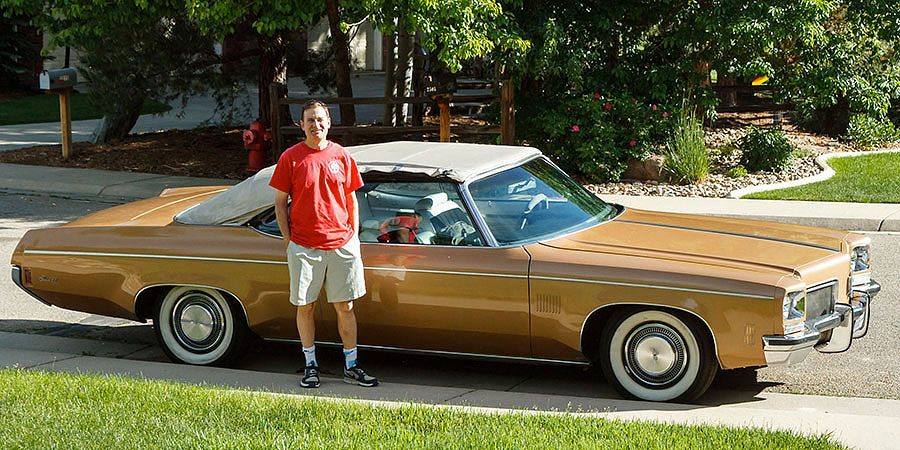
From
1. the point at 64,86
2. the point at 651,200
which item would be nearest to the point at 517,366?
the point at 651,200

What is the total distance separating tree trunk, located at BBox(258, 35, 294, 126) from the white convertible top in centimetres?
944

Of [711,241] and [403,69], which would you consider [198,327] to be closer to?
[711,241]

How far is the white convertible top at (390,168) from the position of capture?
20.2 feet

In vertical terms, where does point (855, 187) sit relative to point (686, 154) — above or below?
below

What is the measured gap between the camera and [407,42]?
18203 mm

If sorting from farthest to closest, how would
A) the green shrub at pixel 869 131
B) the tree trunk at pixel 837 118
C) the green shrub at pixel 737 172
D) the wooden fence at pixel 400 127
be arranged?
the tree trunk at pixel 837 118, the green shrub at pixel 869 131, the green shrub at pixel 737 172, the wooden fence at pixel 400 127

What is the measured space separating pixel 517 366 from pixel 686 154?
8.60m

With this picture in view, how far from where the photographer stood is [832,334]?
5672mm

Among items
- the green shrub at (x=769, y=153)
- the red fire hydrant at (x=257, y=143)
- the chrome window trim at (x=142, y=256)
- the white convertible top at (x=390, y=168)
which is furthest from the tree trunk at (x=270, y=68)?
the white convertible top at (x=390, y=168)

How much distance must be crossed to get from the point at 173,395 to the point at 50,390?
687mm

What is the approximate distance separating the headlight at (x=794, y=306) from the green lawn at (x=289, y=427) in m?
0.76

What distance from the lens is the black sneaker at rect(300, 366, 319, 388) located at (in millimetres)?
5750

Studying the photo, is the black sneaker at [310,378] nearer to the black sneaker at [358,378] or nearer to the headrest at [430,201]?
the black sneaker at [358,378]

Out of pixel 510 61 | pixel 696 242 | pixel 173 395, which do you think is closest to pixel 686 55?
pixel 510 61
